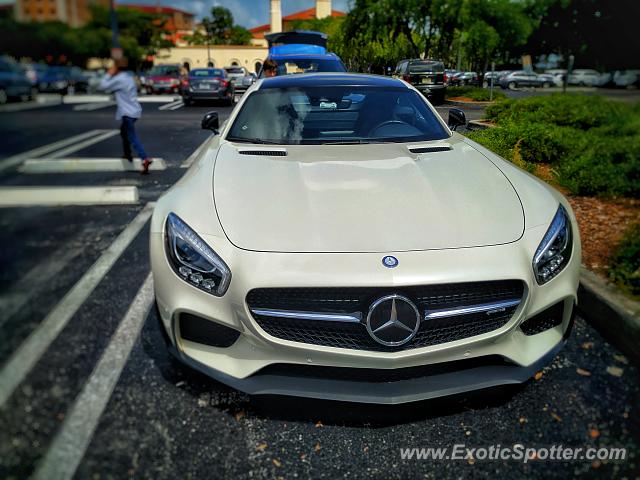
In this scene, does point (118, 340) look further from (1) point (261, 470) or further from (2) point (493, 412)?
(2) point (493, 412)

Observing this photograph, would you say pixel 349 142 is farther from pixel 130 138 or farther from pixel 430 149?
pixel 130 138

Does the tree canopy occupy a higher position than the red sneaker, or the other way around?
the tree canopy

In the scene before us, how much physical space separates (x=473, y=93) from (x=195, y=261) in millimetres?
7201

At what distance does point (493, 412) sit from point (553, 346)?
1.34 feet

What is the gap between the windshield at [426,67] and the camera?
1044 centimetres

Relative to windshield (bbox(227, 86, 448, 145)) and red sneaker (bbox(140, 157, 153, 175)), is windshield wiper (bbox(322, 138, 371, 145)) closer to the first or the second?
windshield (bbox(227, 86, 448, 145))

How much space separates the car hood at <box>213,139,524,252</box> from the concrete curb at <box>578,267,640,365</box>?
3.47ft

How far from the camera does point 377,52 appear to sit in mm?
20859

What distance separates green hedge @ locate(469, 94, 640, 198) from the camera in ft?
14.3

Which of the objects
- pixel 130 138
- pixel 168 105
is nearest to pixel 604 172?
pixel 130 138

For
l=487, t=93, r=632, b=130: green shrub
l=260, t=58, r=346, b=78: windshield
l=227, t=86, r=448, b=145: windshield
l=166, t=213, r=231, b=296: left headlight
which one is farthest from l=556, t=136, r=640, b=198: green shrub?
l=260, t=58, r=346, b=78: windshield

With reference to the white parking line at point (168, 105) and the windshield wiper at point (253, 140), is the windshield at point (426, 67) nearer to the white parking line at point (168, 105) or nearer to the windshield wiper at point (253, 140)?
the windshield wiper at point (253, 140)

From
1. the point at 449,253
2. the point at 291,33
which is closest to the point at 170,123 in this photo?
the point at 291,33

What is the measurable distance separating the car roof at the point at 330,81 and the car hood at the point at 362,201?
102 centimetres
